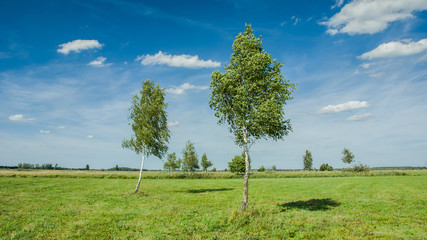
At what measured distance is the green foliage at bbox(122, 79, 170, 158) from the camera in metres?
29.9

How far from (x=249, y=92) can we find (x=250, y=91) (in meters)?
0.36

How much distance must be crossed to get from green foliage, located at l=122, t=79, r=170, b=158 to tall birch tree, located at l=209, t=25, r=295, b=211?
14.2 metres

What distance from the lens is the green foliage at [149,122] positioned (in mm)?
29923

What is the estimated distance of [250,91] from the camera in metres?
17.6

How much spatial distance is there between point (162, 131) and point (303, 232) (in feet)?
74.5

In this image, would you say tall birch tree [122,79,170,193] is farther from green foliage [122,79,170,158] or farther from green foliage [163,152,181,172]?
green foliage [163,152,181,172]

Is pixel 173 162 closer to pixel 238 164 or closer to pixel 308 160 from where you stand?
pixel 238 164

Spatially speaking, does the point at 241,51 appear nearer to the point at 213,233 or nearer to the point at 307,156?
the point at 213,233

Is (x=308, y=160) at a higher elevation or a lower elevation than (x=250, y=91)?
lower

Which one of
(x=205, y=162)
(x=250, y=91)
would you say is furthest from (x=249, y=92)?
(x=205, y=162)

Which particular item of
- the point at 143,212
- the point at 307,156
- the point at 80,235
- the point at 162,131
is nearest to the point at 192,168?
the point at 162,131

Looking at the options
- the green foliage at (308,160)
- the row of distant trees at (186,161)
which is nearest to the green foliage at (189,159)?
the row of distant trees at (186,161)

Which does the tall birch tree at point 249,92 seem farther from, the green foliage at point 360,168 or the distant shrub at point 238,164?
the green foliage at point 360,168

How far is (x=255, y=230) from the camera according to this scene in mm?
12680
